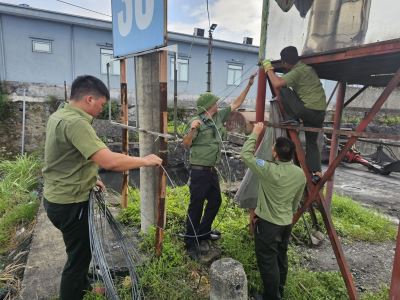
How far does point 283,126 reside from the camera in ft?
11.5

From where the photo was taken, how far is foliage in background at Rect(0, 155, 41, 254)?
5.14 meters

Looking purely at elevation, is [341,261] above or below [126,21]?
below

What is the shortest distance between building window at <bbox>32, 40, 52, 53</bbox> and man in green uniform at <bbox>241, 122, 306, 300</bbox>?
614 inches

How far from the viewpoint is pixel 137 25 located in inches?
134

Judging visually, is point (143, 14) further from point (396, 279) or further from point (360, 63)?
point (396, 279)

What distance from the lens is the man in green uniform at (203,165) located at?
145 inches

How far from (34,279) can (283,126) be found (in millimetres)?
3264

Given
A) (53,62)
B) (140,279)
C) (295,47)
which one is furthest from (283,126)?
(53,62)

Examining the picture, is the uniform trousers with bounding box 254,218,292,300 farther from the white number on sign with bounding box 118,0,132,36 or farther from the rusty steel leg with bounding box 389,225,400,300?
the white number on sign with bounding box 118,0,132,36

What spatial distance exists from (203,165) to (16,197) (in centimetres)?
485

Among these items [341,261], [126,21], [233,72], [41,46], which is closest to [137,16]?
[126,21]

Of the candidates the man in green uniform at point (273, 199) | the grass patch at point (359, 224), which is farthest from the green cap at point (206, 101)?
the grass patch at point (359, 224)

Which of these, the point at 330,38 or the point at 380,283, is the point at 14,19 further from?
the point at 380,283

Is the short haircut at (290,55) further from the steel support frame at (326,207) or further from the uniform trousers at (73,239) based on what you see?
the uniform trousers at (73,239)
